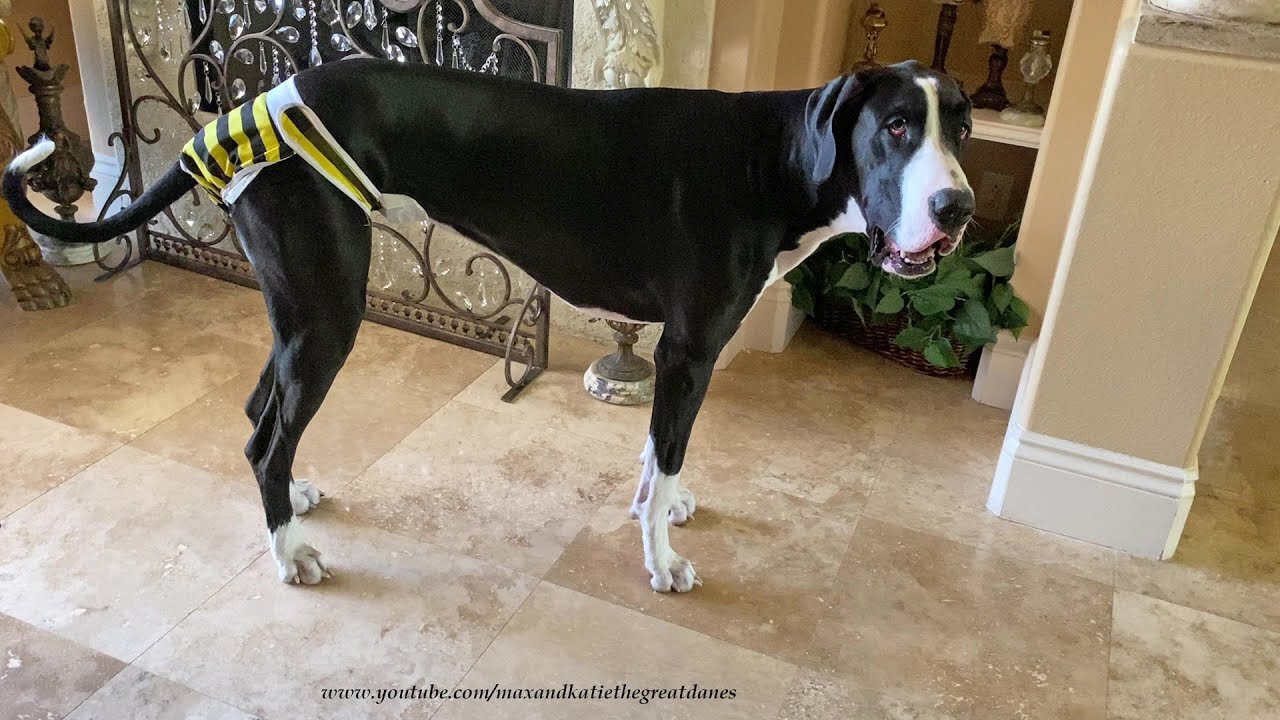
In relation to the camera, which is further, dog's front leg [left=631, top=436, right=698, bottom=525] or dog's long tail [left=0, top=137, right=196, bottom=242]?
dog's front leg [left=631, top=436, right=698, bottom=525]

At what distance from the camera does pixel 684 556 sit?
191 cm

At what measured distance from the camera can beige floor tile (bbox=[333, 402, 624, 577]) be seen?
6.30ft

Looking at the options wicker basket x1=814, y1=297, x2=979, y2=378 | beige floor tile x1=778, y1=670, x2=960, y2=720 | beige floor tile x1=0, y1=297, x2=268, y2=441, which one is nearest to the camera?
beige floor tile x1=778, y1=670, x2=960, y2=720

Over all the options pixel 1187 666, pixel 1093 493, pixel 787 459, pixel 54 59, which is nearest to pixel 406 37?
pixel 787 459

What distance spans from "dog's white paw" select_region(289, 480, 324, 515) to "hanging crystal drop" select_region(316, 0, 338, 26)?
1.14m

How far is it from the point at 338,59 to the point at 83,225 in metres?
0.84

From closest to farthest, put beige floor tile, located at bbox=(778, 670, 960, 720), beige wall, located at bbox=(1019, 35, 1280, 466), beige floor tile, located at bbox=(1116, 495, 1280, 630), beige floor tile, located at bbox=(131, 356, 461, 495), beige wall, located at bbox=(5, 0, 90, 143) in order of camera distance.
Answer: beige floor tile, located at bbox=(778, 670, 960, 720) < beige wall, located at bbox=(1019, 35, 1280, 466) < beige floor tile, located at bbox=(1116, 495, 1280, 630) < beige floor tile, located at bbox=(131, 356, 461, 495) < beige wall, located at bbox=(5, 0, 90, 143)

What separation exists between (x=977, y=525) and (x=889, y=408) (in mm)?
466

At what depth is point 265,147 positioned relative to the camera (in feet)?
4.88

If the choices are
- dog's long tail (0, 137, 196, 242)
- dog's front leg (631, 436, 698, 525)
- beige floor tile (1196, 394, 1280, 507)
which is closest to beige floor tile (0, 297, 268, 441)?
dog's long tail (0, 137, 196, 242)

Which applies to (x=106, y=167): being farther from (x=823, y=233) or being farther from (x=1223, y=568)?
(x=1223, y=568)

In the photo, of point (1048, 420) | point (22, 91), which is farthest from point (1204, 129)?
point (22, 91)

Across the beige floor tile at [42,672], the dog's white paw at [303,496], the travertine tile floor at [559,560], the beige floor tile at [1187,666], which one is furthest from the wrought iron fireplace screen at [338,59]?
the beige floor tile at [1187,666]

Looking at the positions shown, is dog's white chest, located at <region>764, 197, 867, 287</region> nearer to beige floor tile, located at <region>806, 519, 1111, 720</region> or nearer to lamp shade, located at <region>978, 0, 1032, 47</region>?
beige floor tile, located at <region>806, 519, 1111, 720</region>
